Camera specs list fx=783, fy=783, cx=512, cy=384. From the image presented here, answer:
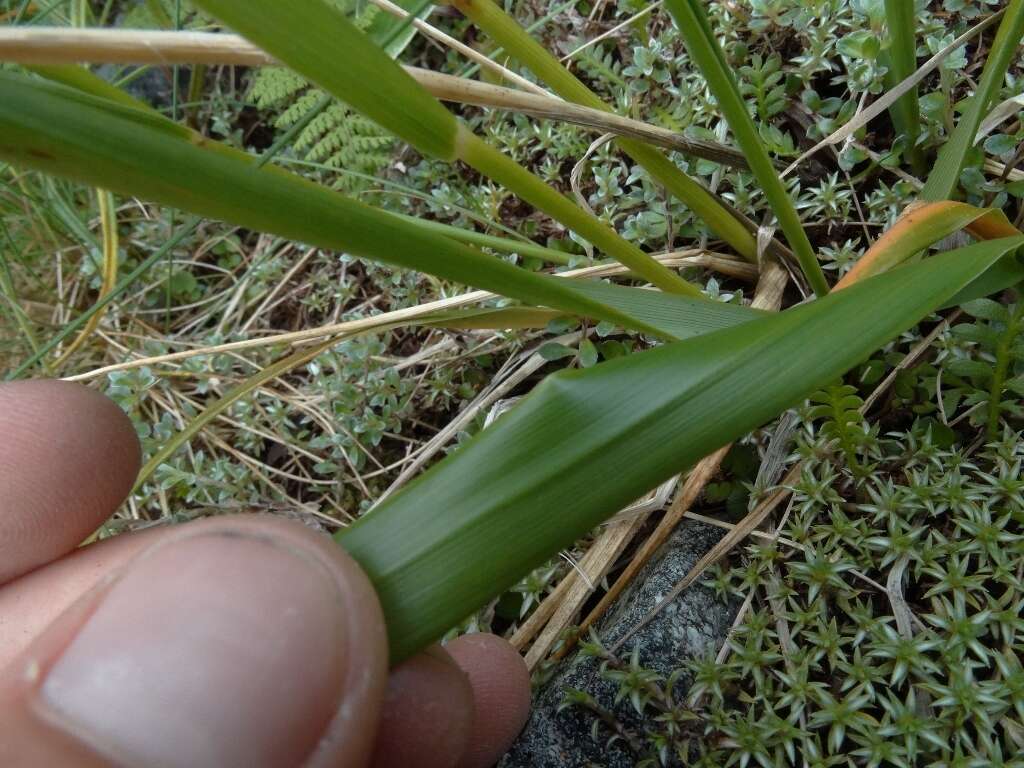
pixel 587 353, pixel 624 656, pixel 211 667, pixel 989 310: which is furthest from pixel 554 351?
pixel 211 667

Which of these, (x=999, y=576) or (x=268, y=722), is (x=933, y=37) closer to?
(x=999, y=576)

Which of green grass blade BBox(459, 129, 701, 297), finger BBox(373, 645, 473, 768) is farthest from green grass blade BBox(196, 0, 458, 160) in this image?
finger BBox(373, 645, 473, 768)

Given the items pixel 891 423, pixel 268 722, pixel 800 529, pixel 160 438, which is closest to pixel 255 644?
pixel 268 722

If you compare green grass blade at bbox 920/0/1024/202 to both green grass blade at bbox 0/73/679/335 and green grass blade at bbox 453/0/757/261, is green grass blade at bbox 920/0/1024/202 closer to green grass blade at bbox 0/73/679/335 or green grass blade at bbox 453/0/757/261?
green grass blade at bbox 453/0/757/261

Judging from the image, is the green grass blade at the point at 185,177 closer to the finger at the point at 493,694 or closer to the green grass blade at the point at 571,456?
the green grass blade at the point at 571,456

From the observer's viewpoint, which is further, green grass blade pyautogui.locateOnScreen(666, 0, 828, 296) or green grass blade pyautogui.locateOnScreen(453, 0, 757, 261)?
green grass blade pyautogui.locateOnScreen(453, 0, 757, 261)

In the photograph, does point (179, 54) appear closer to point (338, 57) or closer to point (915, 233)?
point (338, 57)

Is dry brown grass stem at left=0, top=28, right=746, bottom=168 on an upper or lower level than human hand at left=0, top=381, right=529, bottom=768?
upper
